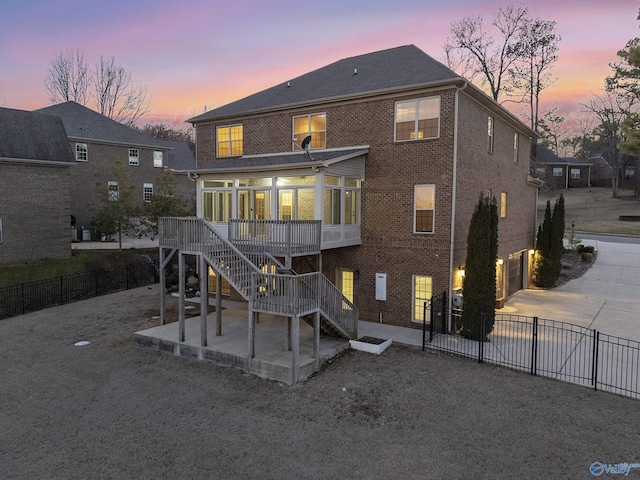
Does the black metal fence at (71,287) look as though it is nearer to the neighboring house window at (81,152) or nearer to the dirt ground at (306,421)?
the dirt ground at (306,421)

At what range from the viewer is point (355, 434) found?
25.1 ft

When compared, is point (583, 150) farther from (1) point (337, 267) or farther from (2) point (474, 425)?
(2) point (474, 425)

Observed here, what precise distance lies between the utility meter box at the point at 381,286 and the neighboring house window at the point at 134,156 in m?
29.7

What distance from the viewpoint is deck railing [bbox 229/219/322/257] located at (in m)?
12.4

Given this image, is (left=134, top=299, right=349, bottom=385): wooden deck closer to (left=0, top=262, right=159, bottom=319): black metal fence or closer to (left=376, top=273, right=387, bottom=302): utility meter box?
(left=376, top=273, right=387, bottom=302): utility meter box

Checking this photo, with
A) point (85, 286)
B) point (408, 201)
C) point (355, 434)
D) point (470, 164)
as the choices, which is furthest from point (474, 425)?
point (85, 286)

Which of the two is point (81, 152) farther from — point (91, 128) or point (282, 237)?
point (282, 237)

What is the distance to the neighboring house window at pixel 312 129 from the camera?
15898 mm

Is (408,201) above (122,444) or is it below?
above

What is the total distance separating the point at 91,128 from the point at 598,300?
37.7 m

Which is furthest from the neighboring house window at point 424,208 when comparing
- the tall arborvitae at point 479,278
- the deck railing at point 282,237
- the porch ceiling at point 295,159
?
the deck railing at point 282,237

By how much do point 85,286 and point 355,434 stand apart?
18.0 m

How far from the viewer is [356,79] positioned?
16203 millimetres

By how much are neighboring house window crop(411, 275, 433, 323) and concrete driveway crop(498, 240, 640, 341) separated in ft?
14.8
